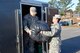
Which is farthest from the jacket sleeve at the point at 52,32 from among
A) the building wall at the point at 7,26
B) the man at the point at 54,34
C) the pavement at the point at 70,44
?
the pavement at the point at 70,44

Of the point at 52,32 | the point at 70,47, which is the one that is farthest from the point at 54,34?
the point at 70,47

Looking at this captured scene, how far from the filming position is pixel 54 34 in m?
6.88

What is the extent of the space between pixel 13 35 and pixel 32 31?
719 mm

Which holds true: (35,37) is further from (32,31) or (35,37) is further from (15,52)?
(15,52)

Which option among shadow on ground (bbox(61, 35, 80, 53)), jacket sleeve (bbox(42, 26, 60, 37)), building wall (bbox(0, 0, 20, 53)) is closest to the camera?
building wall (bbox(0, 0, 20, 53))

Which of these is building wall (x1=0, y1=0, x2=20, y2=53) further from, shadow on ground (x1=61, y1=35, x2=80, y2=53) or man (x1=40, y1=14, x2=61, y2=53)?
shadow on ground (x1=61, y1=35, x2=80, y2=53)

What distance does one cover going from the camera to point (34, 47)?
772 centimetres

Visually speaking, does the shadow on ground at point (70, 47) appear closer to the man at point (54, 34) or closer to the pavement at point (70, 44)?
the pavement at point (70, 44)

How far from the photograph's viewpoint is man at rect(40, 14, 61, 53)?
6.82 m

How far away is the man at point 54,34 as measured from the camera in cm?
682

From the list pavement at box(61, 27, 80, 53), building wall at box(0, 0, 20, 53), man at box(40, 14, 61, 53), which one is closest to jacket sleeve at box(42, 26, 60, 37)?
man at box(40, 14, 61, 53)

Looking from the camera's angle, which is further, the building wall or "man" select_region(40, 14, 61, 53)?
"man" select_region(40, 14, 61, 53)

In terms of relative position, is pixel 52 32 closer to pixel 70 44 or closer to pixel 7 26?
pixel 7 26

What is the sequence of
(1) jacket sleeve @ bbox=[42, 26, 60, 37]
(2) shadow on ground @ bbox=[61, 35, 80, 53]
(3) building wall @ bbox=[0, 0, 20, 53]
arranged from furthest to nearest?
(2) shadow on ground @ bbox=[61, 35, 80, 53] < (1) jacket sleeve @ bbox=[42, 26, 60, 37] < (3) building wall @ bbox=[0, 0, 20, 53]
